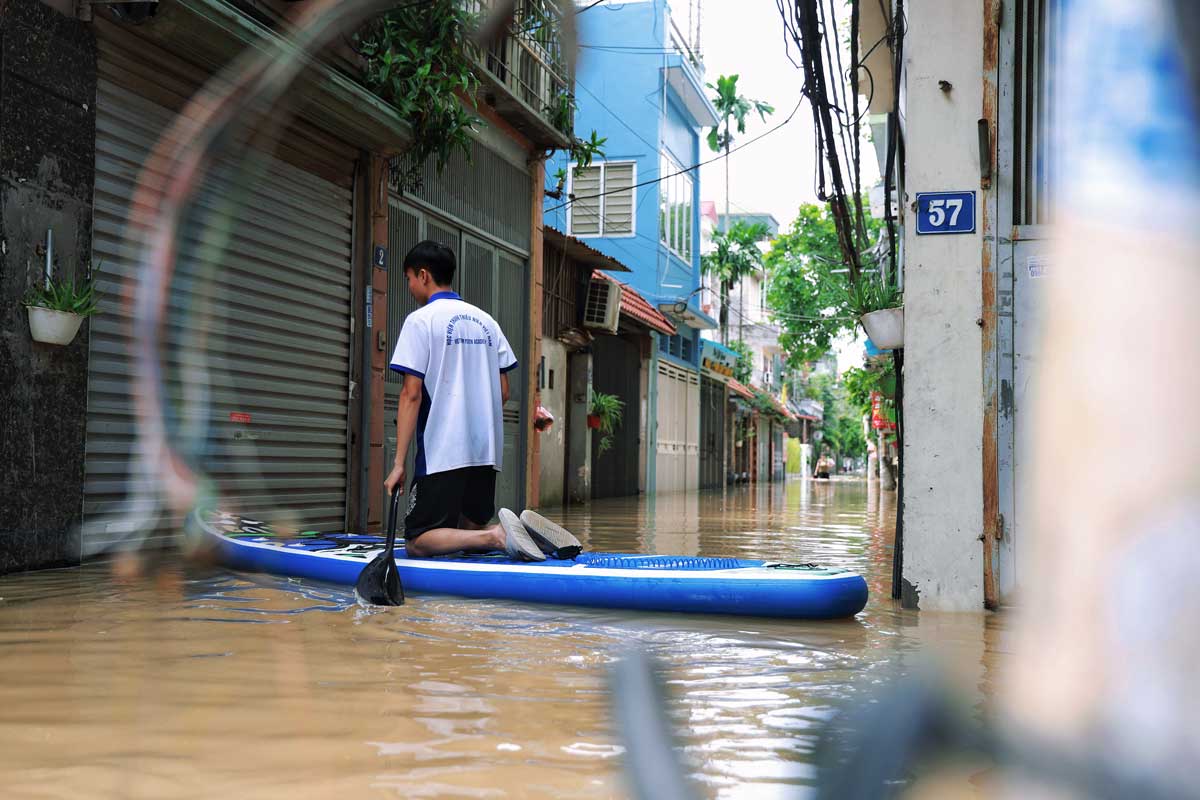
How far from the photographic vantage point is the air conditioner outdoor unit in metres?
18.3

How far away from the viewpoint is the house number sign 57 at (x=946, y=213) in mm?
5344

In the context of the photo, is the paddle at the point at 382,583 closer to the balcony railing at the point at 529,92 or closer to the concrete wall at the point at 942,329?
the concrete wall at the point at 942,329

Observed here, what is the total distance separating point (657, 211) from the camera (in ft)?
86.8

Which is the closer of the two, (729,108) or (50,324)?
(50,324)

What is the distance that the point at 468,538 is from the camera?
5.69m

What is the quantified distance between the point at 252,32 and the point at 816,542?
658cm

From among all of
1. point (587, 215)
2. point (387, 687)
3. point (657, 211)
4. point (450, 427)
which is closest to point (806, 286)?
point (657, 211)

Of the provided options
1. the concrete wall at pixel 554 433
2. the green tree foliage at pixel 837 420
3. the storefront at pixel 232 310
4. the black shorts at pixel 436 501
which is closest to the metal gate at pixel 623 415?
the concrete wall at pixel 554 433

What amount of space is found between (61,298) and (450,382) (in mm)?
2343

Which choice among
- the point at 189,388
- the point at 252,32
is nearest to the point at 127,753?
the point at 189,388

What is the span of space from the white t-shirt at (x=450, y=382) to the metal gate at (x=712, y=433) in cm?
2601

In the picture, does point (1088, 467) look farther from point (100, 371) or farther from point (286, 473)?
point (286, 473)

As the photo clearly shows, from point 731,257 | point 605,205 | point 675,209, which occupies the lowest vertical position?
point 605,205

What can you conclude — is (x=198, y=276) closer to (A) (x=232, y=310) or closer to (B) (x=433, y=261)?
(A) (x=232, y=310)
